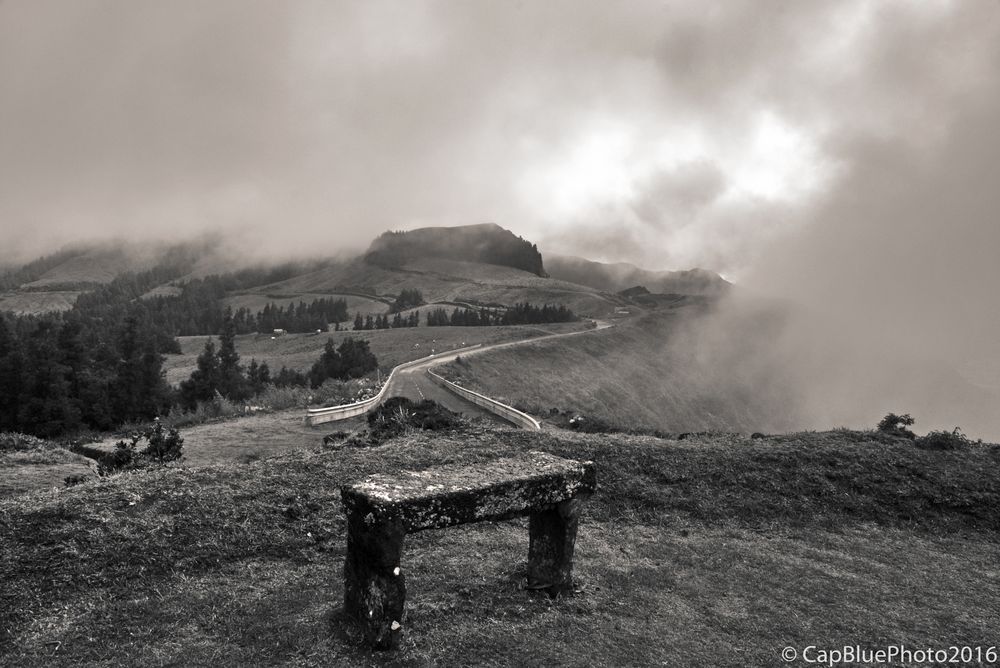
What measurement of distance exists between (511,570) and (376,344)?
102 meters

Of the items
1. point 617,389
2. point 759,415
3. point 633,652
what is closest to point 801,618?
point 633,652

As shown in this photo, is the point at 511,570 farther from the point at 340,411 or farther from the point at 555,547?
the point at 340,411

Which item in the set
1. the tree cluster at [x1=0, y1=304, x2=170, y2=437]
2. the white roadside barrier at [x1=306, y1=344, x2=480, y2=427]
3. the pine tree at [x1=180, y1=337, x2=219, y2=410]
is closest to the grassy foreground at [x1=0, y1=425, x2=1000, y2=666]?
the white roadside barrier at [x1=306, y1=344, x2=480, y2=427]

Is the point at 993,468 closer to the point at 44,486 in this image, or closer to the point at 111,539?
the point at 111,539

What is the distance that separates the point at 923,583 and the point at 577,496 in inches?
236

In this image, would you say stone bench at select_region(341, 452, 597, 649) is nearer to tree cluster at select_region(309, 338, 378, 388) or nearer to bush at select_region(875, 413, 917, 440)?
bush at select_region(875, 413, 917, 440)

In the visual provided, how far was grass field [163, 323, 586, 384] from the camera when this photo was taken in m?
97.4

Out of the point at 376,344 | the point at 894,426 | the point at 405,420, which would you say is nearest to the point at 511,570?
the point at 405,420

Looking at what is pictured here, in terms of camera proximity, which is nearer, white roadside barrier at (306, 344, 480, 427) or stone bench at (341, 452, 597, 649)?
stone bench at (341, 452, 597, 649)

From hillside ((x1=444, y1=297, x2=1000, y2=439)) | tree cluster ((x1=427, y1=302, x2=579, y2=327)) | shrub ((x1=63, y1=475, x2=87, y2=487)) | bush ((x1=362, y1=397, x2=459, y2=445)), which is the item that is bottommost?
hillside ((x1=444, y1=297, x2=1000, y2=439))

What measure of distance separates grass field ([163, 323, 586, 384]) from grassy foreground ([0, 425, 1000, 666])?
235ft

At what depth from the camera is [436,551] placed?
31.5 ft

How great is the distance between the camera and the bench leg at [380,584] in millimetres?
6746

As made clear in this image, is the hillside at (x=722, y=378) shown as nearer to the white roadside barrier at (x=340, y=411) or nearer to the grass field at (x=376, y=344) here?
the grass field at (x=376, y=344)
